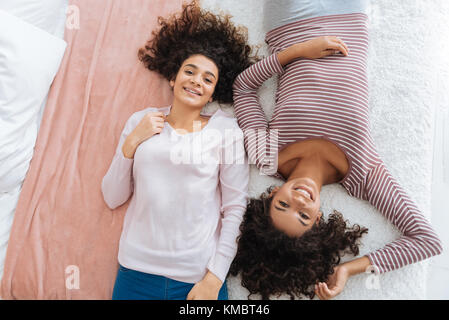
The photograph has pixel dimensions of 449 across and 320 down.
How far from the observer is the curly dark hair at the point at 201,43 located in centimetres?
128

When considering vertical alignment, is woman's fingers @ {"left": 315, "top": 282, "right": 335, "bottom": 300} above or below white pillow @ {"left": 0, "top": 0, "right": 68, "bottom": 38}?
below

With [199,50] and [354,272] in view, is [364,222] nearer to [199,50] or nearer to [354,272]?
[354,272]

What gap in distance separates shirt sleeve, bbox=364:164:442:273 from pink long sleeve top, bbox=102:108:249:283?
437 mm

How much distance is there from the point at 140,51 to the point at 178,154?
1.61 feet

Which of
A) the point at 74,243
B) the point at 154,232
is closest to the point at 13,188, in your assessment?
the point at 74,243

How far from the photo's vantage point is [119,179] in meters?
1.17

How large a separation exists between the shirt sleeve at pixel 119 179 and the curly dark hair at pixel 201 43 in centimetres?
26

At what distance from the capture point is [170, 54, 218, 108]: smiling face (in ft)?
3.76

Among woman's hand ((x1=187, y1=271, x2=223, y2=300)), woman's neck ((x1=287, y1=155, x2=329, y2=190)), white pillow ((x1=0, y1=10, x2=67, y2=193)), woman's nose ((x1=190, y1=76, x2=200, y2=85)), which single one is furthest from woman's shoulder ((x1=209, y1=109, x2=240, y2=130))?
white pillow ((x1=0, y1=10, x2=67, y2=193))

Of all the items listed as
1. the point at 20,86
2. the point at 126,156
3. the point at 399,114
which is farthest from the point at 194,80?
the point at 399,114

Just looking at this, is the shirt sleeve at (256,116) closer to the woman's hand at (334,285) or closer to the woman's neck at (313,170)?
the woman's neck at (313,170)

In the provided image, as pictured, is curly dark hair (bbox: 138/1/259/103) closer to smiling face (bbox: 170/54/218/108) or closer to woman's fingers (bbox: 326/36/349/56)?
smiling face (bbox: 170/54/218/108)

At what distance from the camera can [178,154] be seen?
3.66 ft

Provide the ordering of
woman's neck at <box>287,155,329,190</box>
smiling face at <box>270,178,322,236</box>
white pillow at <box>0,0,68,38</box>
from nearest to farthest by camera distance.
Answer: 1. smiling face at <box>270,178,322,236</box>
2. woman's neck at <box>287,155,329,190</box>
3. white pillow at <box>0,0,68,38</box>
